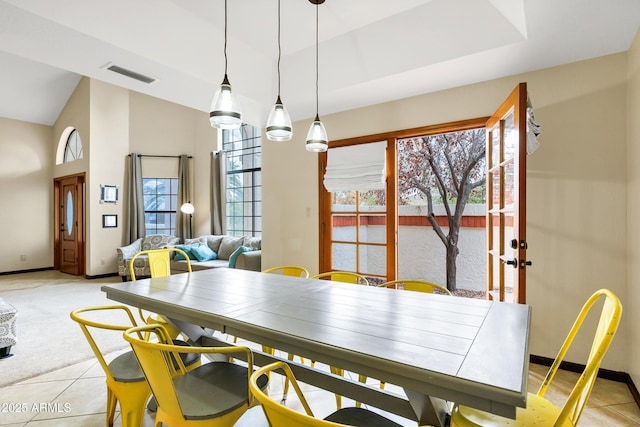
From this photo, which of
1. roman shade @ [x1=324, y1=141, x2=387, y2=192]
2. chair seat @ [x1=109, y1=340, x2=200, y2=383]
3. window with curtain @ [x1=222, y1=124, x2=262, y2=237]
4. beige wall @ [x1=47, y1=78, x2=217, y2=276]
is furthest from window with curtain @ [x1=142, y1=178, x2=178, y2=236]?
chair seat @ [x1=109, y1=340, x2=200, y2=383]

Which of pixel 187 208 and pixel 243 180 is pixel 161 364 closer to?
pixel 243 180

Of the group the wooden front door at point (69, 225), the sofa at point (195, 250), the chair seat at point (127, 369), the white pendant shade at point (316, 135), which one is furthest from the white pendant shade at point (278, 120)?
the wooden front door at point (69, 225)

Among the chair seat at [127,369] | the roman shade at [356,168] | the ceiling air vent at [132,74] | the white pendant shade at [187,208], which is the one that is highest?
the ceiling air vent at [132,74]

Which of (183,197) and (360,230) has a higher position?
(183,197)

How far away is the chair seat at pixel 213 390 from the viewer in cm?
129

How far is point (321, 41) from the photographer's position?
10.3 ft

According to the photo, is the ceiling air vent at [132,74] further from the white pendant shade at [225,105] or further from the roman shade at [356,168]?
the roman shade at [356,168]

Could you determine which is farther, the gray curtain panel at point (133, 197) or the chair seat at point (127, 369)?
the gray curtain panel at point (133, 197)

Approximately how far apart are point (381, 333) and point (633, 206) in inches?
85.9

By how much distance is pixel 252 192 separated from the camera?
702 cm

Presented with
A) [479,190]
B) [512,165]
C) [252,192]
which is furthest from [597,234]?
[252,192]

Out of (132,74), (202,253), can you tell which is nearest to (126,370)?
(132,74)

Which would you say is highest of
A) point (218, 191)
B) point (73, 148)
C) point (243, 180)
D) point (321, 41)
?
point (321, 41)

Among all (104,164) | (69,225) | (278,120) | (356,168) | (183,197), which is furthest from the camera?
(183,197)
